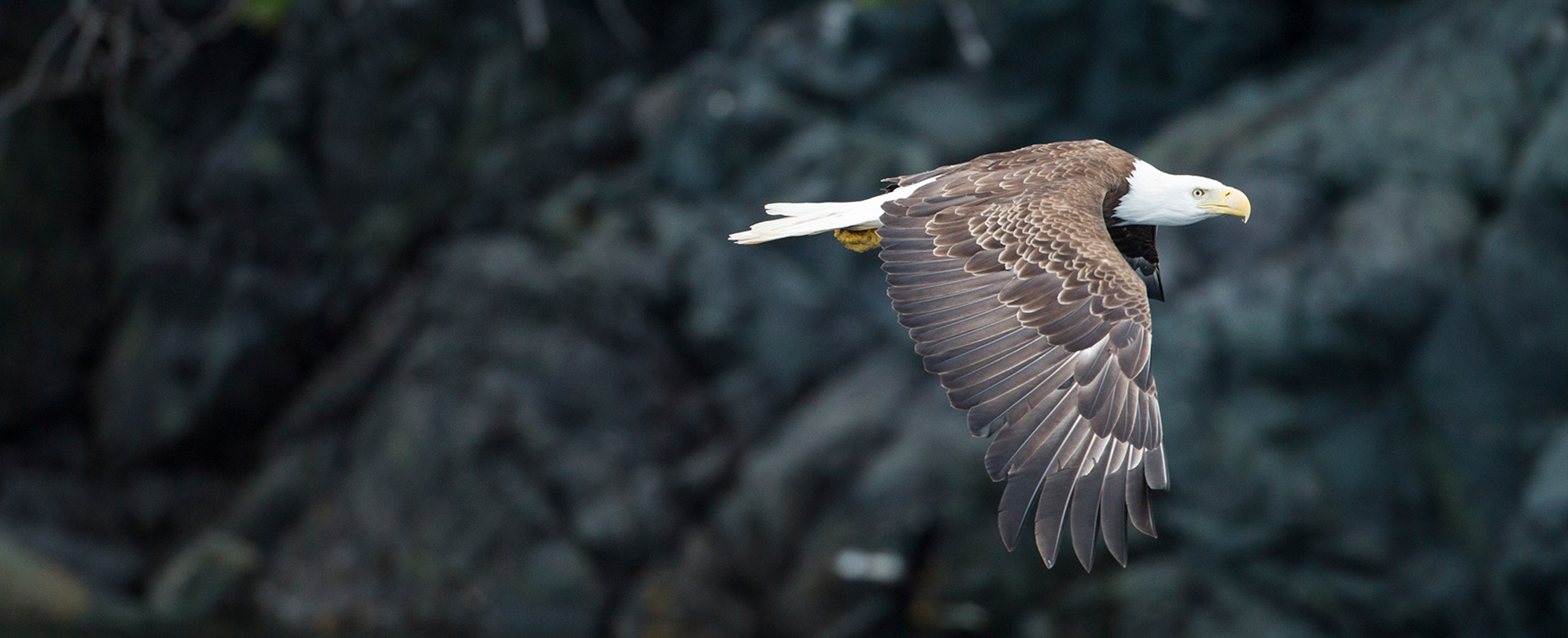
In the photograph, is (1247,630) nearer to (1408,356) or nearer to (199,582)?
(1408,356)

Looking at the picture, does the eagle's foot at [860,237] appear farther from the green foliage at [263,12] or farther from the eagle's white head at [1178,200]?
the green foliage at [263,12]

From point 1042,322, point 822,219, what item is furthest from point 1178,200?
point 822,219

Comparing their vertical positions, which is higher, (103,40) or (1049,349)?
(1049,349)

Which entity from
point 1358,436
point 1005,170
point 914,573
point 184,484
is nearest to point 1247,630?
point 1358,436

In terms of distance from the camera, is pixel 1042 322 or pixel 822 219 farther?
pixel 822 219

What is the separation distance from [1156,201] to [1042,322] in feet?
2.92

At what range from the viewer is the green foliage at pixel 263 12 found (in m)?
12.0

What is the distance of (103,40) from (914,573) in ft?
27.6

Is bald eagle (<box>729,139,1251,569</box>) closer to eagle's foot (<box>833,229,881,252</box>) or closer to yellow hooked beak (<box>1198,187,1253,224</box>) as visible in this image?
yellow hooked beak (<box>1198,187,1253,224</box>)

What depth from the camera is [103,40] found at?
42.0 feet

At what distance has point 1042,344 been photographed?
12.4 feet

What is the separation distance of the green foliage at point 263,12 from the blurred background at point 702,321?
40 mm

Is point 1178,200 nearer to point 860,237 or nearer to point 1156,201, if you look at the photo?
point 1156,201

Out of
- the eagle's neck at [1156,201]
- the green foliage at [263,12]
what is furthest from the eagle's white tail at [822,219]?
the green foliage at [263,12]
